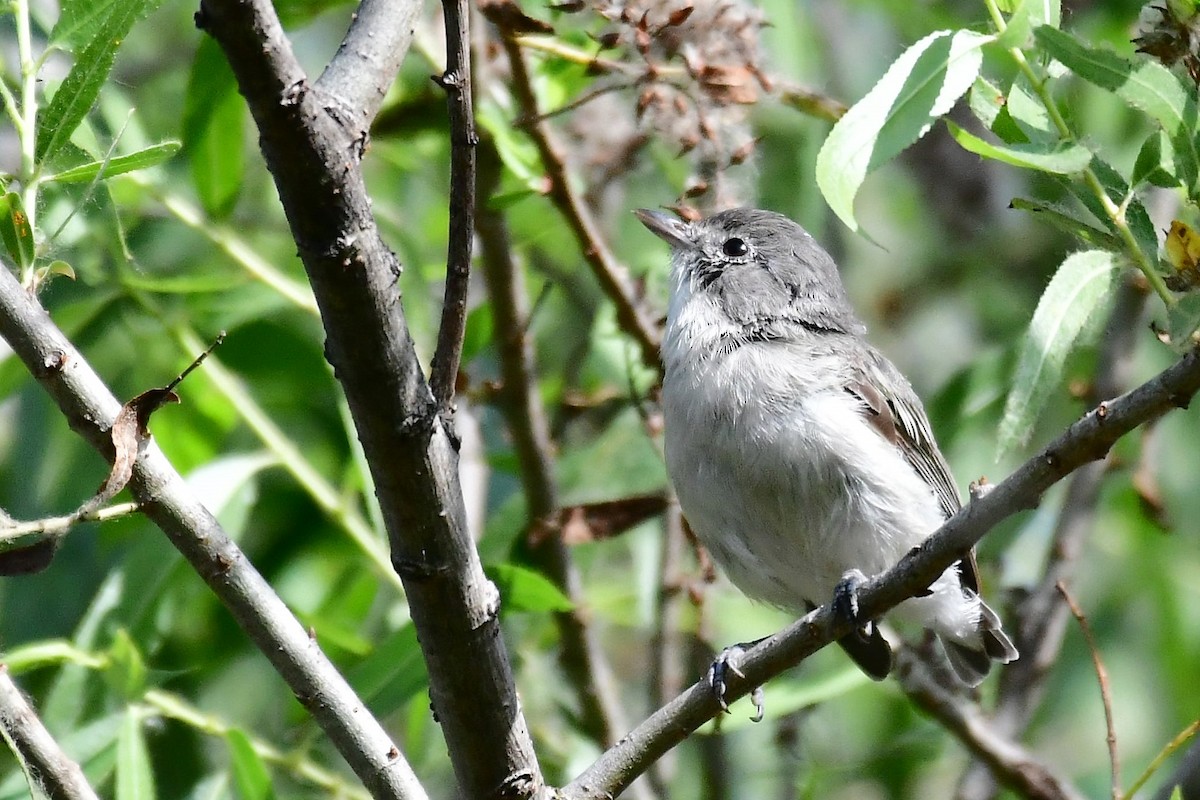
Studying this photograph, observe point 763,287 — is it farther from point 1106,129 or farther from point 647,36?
point 1106,129

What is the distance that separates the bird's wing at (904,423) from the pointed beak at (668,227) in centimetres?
72

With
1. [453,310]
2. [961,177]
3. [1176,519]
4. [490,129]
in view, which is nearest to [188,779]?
[490,129]

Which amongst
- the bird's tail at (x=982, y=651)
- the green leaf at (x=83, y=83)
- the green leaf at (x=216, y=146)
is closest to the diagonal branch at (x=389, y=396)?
the green leaf at (x=83, y=83)

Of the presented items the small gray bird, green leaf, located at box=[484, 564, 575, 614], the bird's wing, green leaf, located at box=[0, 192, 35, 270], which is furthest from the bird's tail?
green leaf, located at box=[0, 192, 35, 270]

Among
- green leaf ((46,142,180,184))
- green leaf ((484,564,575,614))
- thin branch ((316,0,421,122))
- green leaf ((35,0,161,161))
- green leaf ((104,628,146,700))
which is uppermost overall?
green leaf ((35,0,161,161))

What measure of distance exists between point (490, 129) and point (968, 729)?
84.0 inches

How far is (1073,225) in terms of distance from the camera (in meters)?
2.02

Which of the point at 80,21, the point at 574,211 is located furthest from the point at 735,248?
the point at 80,21

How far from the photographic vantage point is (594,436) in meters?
5.44

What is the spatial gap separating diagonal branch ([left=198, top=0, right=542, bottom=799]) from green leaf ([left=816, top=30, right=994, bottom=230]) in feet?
2.09

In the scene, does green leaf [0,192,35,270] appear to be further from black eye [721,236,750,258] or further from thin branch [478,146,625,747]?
black eye [721,236,750,258]

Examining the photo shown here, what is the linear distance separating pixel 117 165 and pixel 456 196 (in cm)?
56

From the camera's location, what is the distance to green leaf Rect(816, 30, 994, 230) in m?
1.96

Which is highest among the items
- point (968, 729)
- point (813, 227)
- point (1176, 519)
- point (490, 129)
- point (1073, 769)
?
point (490, 129)
